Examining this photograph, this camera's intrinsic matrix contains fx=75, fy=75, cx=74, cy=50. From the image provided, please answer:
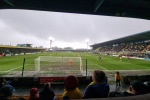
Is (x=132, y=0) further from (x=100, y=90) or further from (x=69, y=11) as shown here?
(x=100, y=90)

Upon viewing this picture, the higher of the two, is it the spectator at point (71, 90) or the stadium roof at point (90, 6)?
the stadium roof at point (90, 6)

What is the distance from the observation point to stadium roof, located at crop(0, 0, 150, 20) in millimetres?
4586

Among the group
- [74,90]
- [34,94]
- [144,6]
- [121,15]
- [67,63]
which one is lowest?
→ [67,63]

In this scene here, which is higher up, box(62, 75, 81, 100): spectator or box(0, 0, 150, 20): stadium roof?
box(0, 0, 150, 20): stadium roof

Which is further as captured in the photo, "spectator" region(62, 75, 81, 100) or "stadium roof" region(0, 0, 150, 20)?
"stadium roof" region(0, 0, 150, 20)

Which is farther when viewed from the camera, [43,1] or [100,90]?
[43,1]

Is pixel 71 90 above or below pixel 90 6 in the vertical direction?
below

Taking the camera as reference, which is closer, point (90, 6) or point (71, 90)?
point (71, 90)

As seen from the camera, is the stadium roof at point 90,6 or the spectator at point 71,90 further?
the stadium roof at point 90,6

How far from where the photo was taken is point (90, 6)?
16.5 ft

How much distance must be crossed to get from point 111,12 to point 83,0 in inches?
84.9

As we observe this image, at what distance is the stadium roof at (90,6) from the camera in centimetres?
459

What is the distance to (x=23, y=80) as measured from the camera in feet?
18.4

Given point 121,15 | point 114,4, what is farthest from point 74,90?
point 121,15
